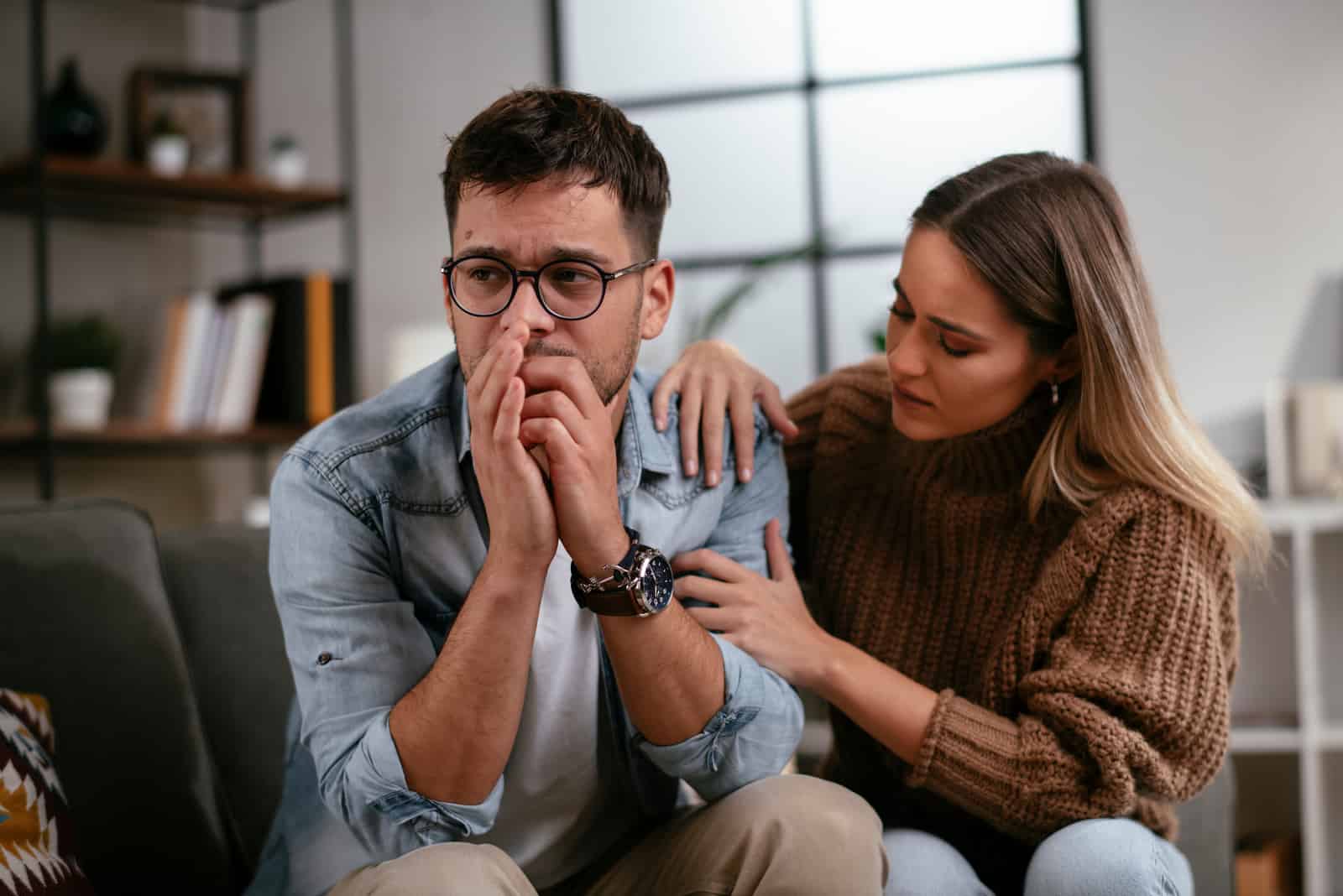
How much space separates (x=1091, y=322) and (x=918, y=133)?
2208 millimetres

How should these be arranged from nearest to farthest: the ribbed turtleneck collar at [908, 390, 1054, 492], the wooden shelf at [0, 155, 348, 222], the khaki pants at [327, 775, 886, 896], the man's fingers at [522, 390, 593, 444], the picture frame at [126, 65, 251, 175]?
the khaki pants at [327, 775, 886, 896] → the man's fingers at [522, 390, 593, 444] → the ribbed turtleneck collar at [908, 390, 1054, 492] → the wooden shelf at [0, 155, 348, 222] → the picture frame at [126, 65, 251, 175]

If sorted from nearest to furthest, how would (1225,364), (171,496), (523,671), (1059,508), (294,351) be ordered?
(523,671)
(1059,508)
(1225,364)
(294,351)
(171,496)

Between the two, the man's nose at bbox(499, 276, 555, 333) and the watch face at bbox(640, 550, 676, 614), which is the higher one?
the man's nose at bbox(499, 276, 555, 333)

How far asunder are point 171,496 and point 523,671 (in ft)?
9.54

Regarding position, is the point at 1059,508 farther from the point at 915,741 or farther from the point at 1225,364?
the point at 1225,364

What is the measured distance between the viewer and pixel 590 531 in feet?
3.64

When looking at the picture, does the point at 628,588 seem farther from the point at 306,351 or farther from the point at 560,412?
the point at 306,351

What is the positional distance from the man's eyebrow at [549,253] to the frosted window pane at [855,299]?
2348mm

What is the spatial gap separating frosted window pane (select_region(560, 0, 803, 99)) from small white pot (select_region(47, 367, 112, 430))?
1.62m

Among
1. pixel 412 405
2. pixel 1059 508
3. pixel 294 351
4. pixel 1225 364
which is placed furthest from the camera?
pixel 294 351

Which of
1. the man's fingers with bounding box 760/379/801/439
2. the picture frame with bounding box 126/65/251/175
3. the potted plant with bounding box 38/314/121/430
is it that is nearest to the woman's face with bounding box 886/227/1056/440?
the man's fingers with bounding box 760/379/801/439

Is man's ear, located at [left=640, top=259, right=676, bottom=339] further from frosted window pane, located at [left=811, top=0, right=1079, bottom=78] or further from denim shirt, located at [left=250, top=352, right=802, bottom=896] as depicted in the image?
frosted window pane, located at [left=811, top=0, right=1079, bottom=78]

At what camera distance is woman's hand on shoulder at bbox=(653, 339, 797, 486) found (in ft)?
4.56

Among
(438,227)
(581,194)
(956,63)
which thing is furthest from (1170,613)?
(438,227)
